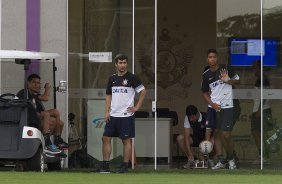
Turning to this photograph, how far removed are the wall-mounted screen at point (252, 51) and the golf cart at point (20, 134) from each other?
4.00 metres

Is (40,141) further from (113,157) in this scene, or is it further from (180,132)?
(180,132)

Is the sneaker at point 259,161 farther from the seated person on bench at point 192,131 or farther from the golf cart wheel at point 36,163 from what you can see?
the golf cart wheel at point 36,163

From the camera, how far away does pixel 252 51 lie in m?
18.2

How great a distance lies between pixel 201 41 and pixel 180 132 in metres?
2.45

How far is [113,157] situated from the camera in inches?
713

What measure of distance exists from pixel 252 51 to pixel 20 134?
4.77m

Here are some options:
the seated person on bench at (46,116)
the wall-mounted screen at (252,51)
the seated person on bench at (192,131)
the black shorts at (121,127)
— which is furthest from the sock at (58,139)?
the wall-mounted screen at (252,51)

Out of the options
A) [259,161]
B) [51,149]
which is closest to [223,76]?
[259,161]

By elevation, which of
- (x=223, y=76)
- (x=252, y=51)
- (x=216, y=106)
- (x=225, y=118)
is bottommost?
(x=225, y=118)

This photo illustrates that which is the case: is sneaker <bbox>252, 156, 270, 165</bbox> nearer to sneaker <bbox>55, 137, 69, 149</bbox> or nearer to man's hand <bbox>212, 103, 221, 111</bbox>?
man's hand <bbox>212, 103, 221, 111</bbox>

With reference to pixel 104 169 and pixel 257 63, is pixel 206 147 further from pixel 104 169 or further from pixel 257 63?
pixel 104 169

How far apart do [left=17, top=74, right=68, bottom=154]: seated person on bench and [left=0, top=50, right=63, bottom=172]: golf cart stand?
212 mm

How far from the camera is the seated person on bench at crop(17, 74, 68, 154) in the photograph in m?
16.3

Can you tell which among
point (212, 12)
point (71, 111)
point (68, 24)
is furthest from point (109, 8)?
point (212, 12)
